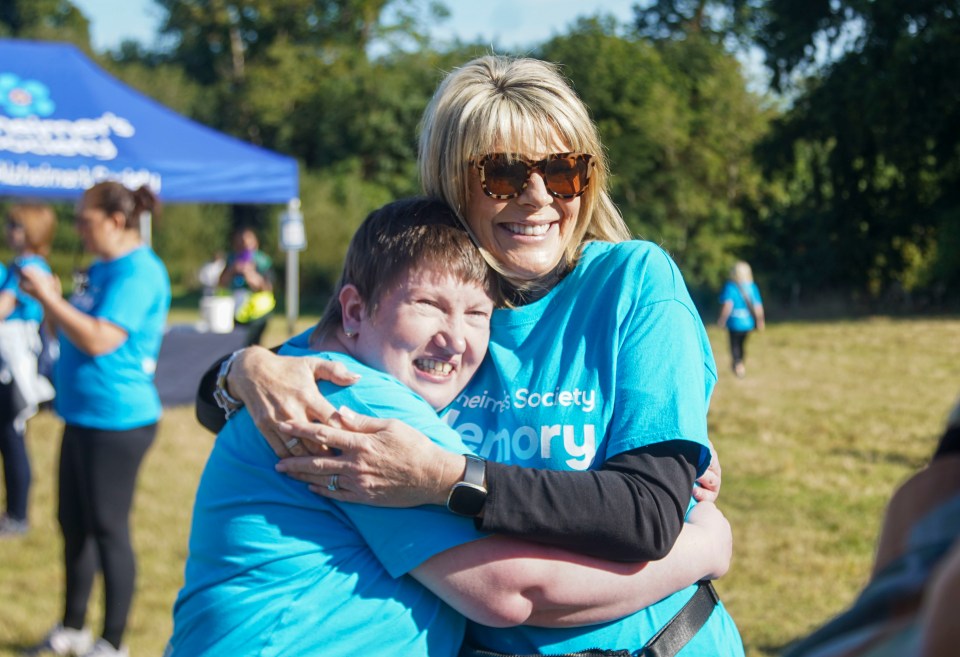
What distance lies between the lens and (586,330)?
5.78ft

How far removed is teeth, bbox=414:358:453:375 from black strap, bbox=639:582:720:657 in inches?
21.8

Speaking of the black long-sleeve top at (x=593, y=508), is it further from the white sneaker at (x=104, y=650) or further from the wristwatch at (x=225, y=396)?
the white sneaker at (x=104, y=650)

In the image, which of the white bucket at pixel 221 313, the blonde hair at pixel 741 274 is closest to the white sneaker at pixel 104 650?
the white bucket at pixel 221 313

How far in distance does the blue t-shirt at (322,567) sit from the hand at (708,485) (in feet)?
1.59

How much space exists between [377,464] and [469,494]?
0.14 m

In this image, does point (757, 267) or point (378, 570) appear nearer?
point (378, 570)

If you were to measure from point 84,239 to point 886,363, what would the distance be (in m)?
12.0

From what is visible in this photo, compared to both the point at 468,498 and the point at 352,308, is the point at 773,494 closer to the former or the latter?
the point at 352,308

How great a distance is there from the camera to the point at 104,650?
4.23 m

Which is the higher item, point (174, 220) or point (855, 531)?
point (855, 531)

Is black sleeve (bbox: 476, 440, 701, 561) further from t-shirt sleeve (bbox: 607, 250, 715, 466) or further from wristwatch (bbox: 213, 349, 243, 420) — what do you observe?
wristwatch (bbox: 213, 349, 243, 420)

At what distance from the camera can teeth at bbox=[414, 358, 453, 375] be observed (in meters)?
1.75

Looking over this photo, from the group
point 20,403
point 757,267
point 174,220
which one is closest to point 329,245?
point 174,220

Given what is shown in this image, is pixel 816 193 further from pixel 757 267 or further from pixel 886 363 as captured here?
pixel 886 363
